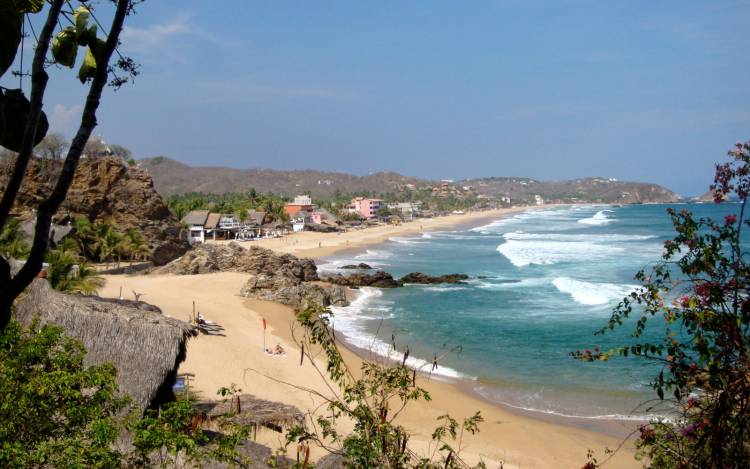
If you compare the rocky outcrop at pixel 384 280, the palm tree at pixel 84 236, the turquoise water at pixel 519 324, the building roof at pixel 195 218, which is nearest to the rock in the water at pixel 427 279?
the rocky outcrop at pixel 384 280

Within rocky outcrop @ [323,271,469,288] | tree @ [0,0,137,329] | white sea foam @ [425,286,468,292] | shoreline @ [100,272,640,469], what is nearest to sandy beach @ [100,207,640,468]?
shoreline @ [100,272,640,469]

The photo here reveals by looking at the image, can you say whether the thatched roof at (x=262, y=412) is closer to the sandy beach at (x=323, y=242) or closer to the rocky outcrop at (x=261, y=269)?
the rocky outcrop at (x=261, y=269)

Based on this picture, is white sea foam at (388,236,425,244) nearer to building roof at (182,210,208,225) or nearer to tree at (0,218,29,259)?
building roof at (182,210,208,225)

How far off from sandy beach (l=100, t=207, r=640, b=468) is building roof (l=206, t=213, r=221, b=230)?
27516 mm

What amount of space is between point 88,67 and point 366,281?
27.1 metres

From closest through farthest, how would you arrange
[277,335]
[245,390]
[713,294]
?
1. [713,294]
2. [245,390]
3. [277,335]

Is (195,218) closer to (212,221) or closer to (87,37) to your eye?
(212,221)

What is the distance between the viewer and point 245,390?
12258mm

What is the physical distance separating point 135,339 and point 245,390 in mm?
4380

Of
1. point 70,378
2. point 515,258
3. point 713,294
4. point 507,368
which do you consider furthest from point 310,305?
point 515,258

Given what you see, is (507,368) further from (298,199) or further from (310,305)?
(298,199)

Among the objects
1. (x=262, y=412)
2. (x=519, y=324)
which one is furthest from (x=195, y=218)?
(x=262, y=412)

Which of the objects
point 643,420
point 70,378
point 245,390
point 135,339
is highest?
point 70,378

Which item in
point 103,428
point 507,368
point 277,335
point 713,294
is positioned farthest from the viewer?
point 277,335
